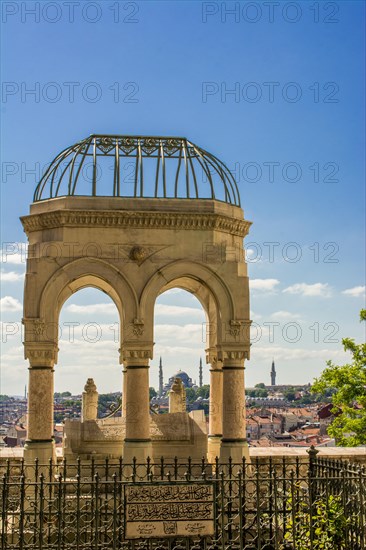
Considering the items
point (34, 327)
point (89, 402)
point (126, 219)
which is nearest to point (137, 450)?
point (89, 402)

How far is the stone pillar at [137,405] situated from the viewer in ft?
53.9

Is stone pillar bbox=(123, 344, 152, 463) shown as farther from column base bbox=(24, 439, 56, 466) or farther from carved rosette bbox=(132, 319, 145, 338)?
column base bbox=(24, 439, 56, 466)

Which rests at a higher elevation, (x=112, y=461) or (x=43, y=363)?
(x=43, y=363)

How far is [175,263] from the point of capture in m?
17.2

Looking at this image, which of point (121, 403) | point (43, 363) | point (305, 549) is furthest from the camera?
point (121, 403)

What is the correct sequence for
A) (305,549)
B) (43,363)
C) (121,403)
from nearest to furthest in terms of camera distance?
1. (305,549)
2. (43,363)
3. (121,403)

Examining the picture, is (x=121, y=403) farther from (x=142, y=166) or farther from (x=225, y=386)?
(x=142, y=166)

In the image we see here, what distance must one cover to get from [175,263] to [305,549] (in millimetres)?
7008

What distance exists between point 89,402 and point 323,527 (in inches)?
327

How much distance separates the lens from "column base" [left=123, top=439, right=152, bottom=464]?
16344mm

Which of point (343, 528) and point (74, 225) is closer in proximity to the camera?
point (343, 528)

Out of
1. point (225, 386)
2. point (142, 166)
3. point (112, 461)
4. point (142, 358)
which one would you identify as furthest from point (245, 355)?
point (142, 166)

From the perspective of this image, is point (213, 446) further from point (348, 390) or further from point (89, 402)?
point (348, 390)

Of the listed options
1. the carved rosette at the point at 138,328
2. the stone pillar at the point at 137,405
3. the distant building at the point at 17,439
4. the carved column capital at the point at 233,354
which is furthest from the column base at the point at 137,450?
the distant building at the point at 17,439
